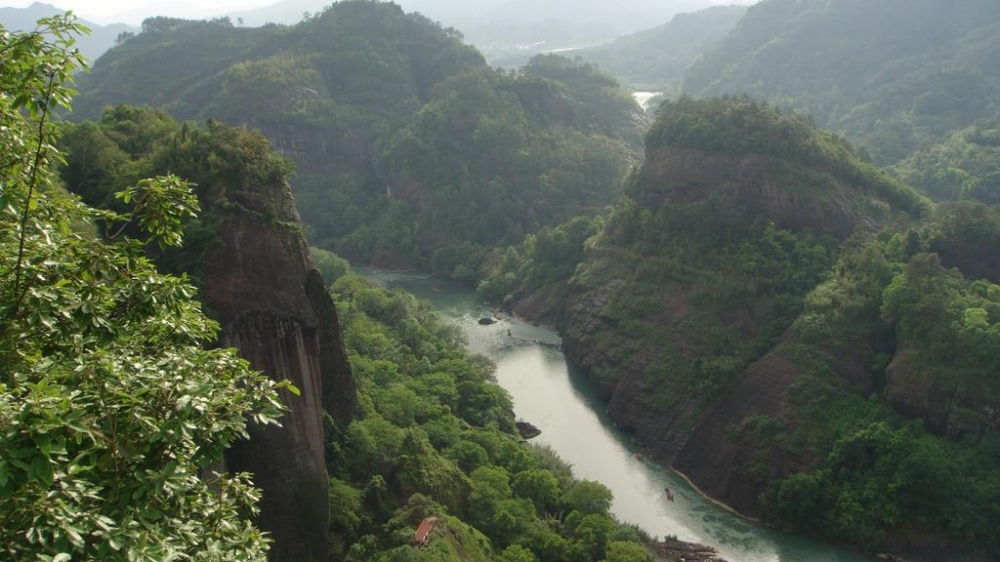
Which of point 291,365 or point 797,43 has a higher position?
point 797,43

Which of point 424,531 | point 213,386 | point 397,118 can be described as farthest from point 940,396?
point 397,118

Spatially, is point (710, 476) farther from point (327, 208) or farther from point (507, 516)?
point (327, 208)

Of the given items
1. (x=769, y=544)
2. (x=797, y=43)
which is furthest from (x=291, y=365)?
(x=797, y=43)

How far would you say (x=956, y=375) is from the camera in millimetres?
35094

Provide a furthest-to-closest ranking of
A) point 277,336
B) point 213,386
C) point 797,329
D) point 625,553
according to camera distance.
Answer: point 797,329 → point 625,553 → point 277,336 → point 213,386

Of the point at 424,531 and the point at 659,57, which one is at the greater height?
the point at 659,57

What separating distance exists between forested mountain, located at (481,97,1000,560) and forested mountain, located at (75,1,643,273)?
793 inches

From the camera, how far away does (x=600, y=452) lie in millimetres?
42125

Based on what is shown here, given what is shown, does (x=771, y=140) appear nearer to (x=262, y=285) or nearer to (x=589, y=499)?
(x=589, y=499)

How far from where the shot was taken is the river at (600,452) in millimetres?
34375

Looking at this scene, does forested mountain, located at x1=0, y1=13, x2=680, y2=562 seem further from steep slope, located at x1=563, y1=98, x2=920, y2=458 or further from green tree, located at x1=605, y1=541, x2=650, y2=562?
steep slope, located at x1=563, y1=98, x2=920, y2=458

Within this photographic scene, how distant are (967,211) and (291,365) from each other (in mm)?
34429

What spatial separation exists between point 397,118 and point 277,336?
74.0 metres

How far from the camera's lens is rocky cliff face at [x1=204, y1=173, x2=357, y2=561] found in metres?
23.2
